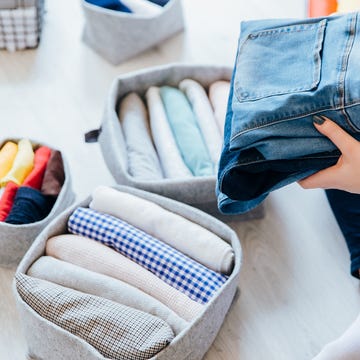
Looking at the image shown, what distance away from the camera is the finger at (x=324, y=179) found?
113cm

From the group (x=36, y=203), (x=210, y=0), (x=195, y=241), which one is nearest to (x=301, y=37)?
(x=195, y=241)

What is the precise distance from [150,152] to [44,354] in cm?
58

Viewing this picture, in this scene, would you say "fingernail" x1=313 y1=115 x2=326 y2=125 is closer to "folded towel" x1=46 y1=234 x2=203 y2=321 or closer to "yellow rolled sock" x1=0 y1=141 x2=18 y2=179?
"folded towel" x1=46 y1=234 x2=203 y2=321

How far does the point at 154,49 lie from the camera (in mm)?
2127

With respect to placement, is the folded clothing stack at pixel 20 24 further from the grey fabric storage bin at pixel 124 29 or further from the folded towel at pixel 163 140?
the folded towel at pixel 163 140

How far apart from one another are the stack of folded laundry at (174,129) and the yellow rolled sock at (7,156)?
0.29 meters

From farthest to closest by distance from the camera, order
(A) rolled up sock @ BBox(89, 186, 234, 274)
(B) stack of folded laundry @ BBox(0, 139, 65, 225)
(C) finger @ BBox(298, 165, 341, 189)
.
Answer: (B) stack of folded laundry @ BBox(0, 139, 65, 225)
(A) rolled up sock @ BBox(89, 186, 234, 274)
(C) finger @ BBox(298, 165, 341, 189)

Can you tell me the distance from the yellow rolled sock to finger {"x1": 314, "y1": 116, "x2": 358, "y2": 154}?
2.85 ft

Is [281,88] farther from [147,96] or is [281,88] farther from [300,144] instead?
[147,96]

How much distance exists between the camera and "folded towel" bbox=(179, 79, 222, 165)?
1.65 metres

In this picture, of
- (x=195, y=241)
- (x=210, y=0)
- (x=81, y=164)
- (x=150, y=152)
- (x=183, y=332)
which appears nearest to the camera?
(x=183, y=332)

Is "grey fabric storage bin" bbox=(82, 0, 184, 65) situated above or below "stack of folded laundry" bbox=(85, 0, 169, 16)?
below

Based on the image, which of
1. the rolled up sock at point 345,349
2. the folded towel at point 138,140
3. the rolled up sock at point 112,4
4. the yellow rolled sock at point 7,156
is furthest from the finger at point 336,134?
the rolled up sock at point 112,4

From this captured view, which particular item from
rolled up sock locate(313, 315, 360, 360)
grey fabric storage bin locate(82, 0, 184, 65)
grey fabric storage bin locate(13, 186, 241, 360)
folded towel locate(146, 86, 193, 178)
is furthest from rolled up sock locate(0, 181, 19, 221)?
rolled up sock locate(313, 315, 360, 360)
